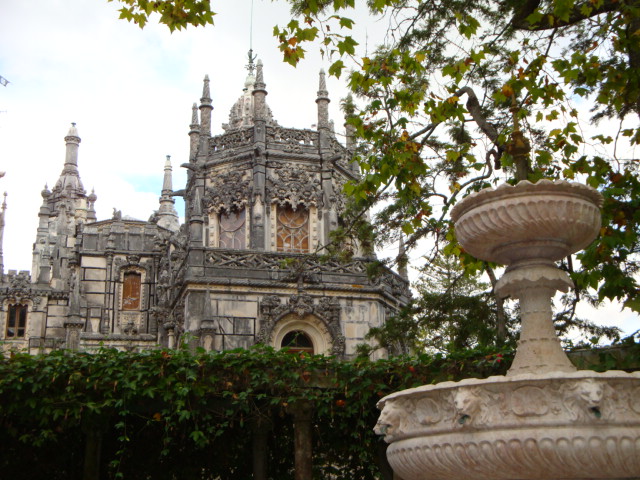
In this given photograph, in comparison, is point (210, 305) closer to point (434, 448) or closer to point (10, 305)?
point (434, 448)

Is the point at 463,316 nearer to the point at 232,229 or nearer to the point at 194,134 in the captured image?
the point at 232,229

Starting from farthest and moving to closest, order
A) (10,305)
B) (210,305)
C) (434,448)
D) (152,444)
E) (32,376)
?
(10,305)
(210,305)
(152,444)
(32,376)
(434,448)

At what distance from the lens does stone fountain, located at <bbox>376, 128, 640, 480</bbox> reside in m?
5.85

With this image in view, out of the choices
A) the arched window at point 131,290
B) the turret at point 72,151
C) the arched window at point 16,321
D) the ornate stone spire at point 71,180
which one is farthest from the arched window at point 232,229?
the turret at point 72,151

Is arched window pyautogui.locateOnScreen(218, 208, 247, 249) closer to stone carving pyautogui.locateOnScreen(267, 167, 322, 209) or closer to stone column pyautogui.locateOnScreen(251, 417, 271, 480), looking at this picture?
A: stone carving pyautogui.locateOnScreen(267, 167, 322, 209)

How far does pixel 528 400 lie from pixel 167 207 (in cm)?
4880

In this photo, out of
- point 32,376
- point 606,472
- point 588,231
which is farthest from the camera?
point 32,376

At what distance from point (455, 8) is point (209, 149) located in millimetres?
17682

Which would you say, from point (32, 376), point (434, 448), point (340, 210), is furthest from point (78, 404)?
point (340, 210)

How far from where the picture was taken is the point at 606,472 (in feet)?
19.4

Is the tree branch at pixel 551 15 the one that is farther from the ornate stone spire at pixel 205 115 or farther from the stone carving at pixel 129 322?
the stone carving at pixel 129 322

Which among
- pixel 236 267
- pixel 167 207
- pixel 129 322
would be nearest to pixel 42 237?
pixel 167 207

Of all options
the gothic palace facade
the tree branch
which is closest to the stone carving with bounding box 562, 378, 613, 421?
the tree branch

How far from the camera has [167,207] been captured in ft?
174
